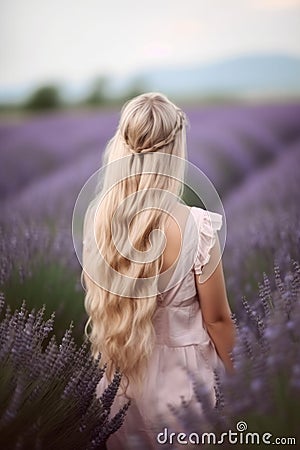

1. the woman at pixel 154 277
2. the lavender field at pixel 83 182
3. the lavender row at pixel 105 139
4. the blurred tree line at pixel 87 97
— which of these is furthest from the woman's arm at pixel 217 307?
the blurred tree line at pixel 87 97

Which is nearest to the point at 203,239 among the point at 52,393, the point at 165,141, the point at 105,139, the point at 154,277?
the point at 154,277

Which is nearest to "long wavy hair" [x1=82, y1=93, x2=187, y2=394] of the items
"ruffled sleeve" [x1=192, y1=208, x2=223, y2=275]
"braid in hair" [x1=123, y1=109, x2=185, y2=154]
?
"braid in hair" [x1=123, y1=109, x2=185, y2=154]

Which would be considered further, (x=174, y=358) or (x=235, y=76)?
(x=235, y=76)

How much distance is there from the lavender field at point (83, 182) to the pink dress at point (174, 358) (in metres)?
0.41

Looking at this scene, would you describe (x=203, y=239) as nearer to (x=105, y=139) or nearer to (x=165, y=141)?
(x=165, y=141)

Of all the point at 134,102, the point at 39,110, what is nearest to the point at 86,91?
the point at 39,110

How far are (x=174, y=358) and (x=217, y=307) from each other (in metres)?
0.24

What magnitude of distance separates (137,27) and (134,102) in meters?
0.47

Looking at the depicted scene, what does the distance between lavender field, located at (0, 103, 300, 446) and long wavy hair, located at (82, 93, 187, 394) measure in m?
0.46

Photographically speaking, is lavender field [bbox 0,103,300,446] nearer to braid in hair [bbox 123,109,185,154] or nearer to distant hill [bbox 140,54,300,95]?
distant hill [bbox 140,54,300,95]

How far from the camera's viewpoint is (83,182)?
313cm

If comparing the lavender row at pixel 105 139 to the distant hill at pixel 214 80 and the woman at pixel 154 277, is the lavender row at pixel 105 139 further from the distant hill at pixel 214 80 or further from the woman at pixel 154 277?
the woman at pixel 154 277

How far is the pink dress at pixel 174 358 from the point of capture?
8.68ft

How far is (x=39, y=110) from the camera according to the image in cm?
317
